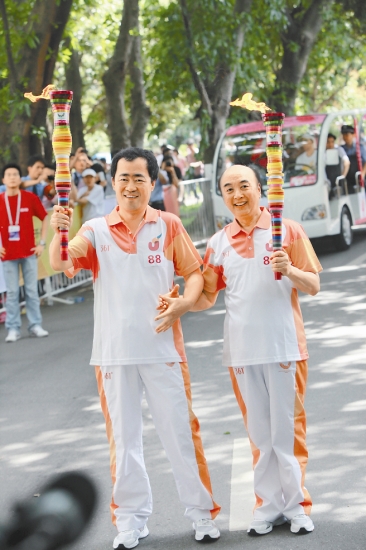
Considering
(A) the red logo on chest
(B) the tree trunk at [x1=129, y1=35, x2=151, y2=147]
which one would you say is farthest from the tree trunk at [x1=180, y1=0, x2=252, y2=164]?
(A) the red logo on chest

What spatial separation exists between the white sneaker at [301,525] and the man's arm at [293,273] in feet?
3.40

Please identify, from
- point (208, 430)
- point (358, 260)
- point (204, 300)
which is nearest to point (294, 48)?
point (358, 260)

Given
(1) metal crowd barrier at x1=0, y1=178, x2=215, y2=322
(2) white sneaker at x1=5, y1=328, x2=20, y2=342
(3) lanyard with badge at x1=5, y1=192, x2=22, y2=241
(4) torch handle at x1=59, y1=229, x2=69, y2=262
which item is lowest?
(2) white sneaker at x1=5, y1=328, x2=20, y2=342

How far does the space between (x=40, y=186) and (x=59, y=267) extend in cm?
879

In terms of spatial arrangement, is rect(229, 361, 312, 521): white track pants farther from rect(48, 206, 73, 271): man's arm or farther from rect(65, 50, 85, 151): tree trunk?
rect(65, 50, 85, 151): tree trunk

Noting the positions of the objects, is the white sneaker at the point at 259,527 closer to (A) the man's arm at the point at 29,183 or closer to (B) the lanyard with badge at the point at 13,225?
(B) the lanyard with badge at the point at 13,225

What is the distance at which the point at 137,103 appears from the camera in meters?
21.5

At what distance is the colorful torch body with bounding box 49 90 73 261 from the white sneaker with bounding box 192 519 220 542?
4.50 feet

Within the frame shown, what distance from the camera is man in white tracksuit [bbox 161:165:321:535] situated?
433cm

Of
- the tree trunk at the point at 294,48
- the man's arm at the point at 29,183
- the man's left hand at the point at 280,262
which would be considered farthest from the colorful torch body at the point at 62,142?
the tree trunk at the point at 294,48

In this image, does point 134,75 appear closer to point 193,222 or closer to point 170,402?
point 193,222

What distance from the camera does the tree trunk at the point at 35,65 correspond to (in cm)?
1447

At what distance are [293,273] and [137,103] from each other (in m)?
17.8

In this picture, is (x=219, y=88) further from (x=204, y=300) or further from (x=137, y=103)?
(x=204, y=300)
